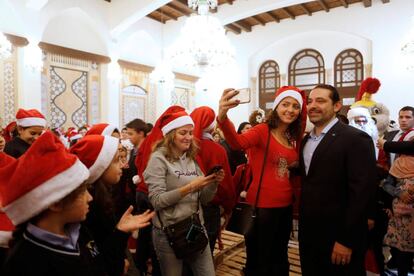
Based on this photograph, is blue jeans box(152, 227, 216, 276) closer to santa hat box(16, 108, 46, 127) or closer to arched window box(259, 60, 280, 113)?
santa hat box(16, 108, 46, 127)

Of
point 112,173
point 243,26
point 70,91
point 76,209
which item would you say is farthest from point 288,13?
point 76,209

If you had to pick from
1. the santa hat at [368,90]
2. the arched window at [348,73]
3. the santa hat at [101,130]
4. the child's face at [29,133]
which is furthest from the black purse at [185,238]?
the arched window at [348,73]

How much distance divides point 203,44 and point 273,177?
6635 mm

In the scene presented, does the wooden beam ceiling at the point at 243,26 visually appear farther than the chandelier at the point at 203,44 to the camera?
Yes

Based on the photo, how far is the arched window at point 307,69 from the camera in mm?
11047

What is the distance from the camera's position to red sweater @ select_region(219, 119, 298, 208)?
92.2 inches

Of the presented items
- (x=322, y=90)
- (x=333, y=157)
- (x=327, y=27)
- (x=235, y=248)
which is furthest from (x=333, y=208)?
(x=327, y=27)

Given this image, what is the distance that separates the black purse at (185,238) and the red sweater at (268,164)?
1.81 feet

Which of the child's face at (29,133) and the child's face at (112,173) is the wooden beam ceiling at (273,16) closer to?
the child's face at (29,133)

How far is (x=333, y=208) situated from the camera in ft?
6.72

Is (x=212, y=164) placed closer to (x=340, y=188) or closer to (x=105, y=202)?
(x=340, y=188)

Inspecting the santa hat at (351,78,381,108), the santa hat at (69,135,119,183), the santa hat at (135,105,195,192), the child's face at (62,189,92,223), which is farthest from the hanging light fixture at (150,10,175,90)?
the child's face at (62,189,92,223)

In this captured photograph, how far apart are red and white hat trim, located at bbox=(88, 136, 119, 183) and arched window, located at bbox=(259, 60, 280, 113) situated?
10.6 m

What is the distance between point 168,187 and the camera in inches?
82.7
